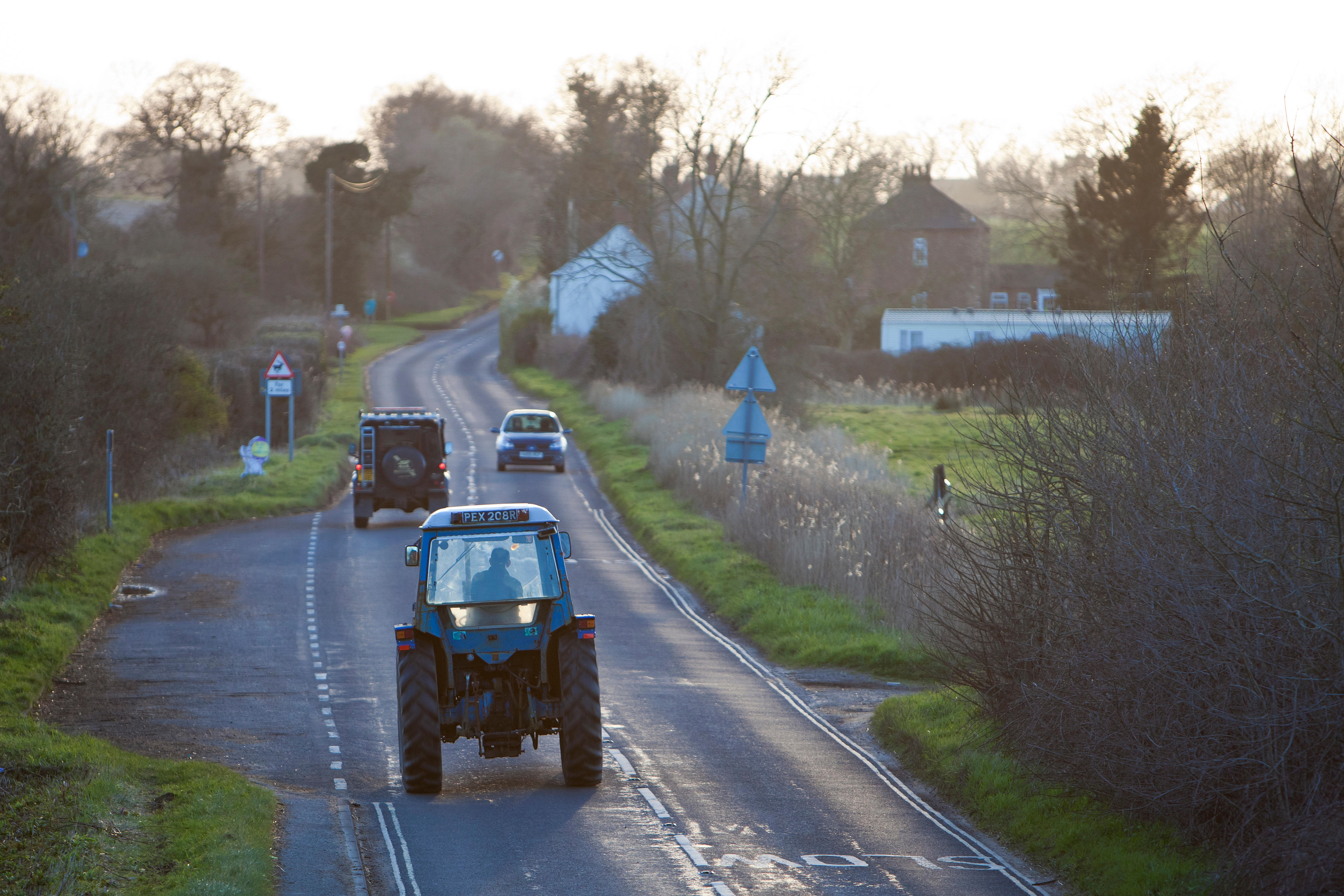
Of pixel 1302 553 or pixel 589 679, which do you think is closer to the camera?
pixel 1302 553

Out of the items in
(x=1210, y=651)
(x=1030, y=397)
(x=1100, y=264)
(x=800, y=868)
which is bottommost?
(x=800, y=868)

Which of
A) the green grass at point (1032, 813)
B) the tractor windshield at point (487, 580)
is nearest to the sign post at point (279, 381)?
the green grass at point (1032, 813)

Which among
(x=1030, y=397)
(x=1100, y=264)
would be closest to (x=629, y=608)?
(x=1030, y=397)

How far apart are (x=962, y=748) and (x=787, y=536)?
11.4 m

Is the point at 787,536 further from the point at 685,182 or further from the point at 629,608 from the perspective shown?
the point at 685,182

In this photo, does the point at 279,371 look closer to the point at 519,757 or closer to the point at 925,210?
the point at 519,757

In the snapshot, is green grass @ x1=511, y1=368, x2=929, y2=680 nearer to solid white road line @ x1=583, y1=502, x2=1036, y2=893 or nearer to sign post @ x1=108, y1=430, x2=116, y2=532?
solid white road line @ x1=583, y1=502, x2=1036, y2=893

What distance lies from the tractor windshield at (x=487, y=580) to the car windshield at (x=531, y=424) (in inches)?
1126

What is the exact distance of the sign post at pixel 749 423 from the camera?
2614cm

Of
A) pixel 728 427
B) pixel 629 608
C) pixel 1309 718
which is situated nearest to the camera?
pixel 1309 718

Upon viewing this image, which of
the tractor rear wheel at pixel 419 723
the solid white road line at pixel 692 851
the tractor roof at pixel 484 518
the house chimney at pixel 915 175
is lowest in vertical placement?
the solid white road line at pixel 692 851

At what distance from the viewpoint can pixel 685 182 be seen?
165 feet

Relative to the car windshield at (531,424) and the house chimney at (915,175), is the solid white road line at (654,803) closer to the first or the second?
the car windshield at (531,424)

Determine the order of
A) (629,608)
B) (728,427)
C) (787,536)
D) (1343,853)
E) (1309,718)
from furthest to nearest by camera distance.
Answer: (728,427) < (787,536) < (629,608) < (1309,718) < (1343,853)
